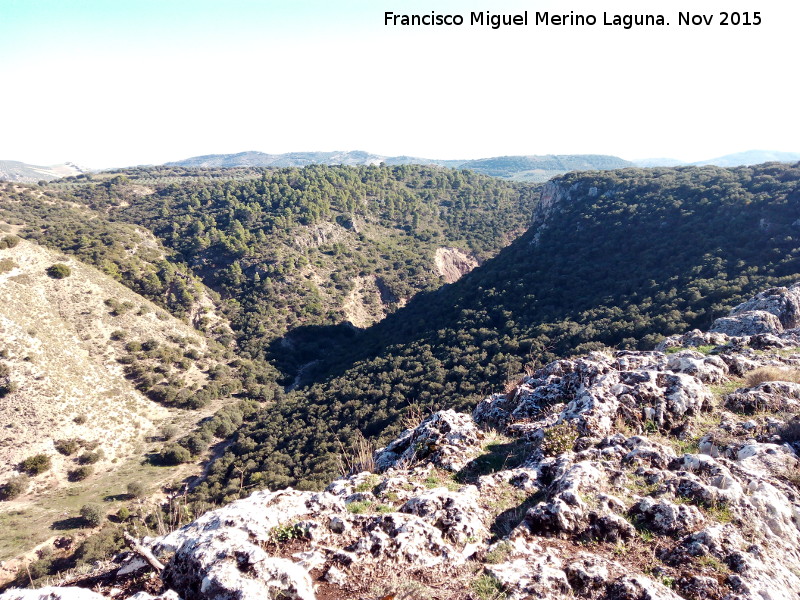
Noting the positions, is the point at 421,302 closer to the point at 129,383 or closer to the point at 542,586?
the point at 129,383

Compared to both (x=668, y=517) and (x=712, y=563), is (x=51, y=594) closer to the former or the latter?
(x=712, y=563)

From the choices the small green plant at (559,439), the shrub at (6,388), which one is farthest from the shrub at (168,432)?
the small green plant at (559,439)

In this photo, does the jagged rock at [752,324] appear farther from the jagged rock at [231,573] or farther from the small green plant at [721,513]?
the jagged rock at [231,573]

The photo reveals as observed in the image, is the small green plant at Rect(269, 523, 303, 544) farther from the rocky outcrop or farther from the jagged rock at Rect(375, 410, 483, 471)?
the rocky outcrop

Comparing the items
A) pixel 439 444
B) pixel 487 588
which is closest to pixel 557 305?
pixel 439 444

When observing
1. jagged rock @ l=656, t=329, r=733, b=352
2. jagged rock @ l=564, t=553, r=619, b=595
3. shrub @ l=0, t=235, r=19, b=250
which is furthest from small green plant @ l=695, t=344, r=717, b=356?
shrub @ l=0, t=235, r=19, b=250
